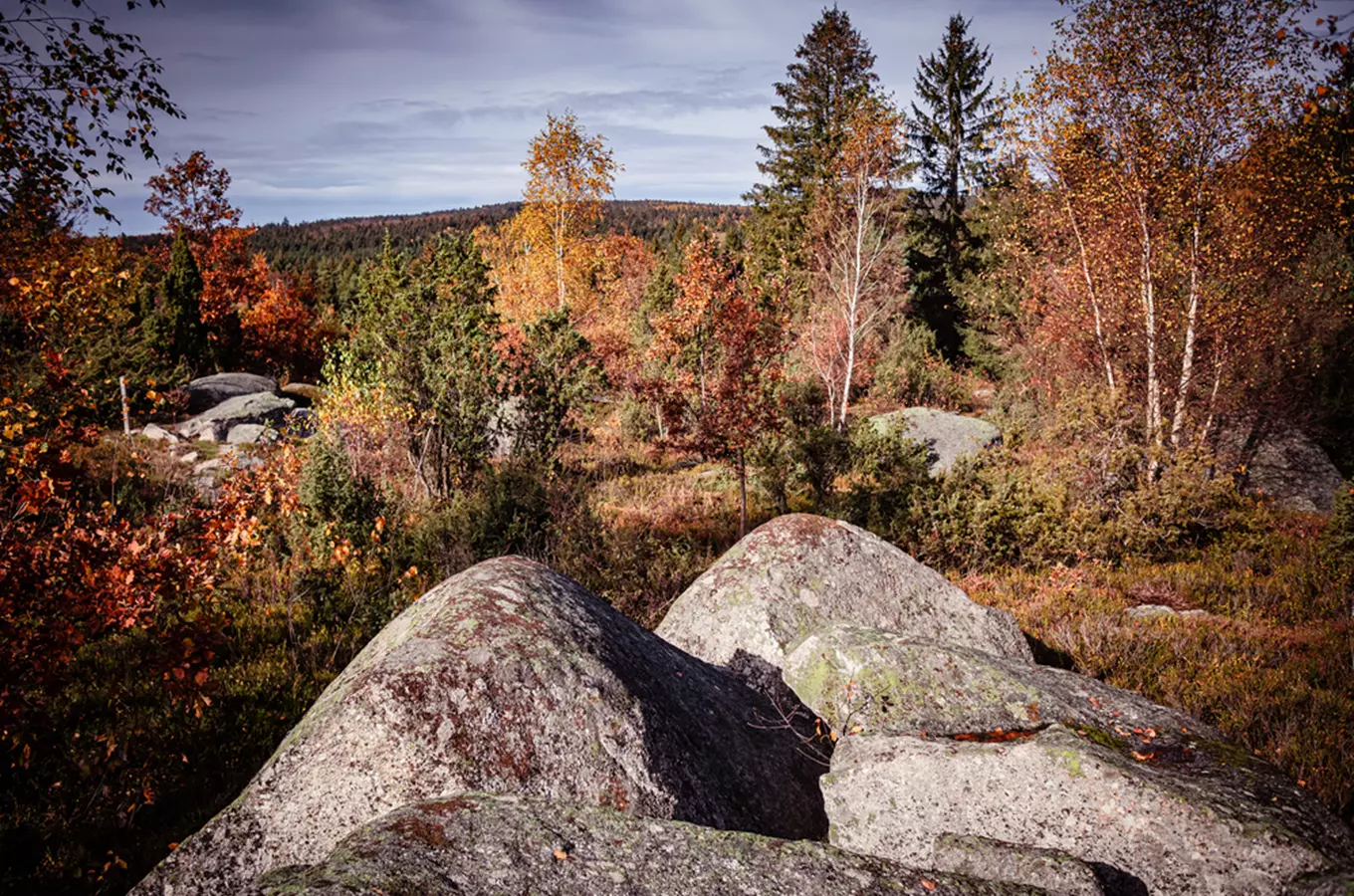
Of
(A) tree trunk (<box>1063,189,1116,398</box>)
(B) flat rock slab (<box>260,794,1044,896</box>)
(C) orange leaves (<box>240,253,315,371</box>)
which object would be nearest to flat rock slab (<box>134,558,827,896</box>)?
(B) flat rock slab (<box>260,794,1044,896</box>)

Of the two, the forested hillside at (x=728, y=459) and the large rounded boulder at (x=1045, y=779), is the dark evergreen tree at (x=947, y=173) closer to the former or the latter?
the forested hillside at (x=728, y=459)

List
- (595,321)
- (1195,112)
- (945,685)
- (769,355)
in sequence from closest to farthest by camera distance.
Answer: (945,685) → (1195,112) → (769,355) → (595,321)

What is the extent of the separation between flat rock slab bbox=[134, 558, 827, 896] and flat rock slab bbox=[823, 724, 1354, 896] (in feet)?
1.94

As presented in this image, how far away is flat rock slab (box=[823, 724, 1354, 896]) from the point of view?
123 inches

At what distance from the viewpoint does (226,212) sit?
117 ft

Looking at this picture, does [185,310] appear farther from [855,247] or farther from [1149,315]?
[1149,315]

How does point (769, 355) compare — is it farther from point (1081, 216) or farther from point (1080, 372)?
point (1080, 372)

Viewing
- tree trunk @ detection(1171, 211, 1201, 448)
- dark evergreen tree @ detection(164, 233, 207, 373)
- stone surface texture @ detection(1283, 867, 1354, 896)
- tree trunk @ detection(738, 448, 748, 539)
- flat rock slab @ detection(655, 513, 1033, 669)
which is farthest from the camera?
dark evergreen tree @ detection(164, 233, 207, 373)

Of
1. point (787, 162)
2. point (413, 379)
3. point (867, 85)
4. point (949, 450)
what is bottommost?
point (949, 450)

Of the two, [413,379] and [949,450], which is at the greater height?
[413,379]

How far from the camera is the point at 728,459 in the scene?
13.5m

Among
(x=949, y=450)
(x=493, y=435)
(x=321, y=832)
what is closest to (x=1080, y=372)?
(x=949, y=450)

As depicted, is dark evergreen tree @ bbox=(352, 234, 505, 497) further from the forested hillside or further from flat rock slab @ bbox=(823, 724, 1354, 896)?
flat rock slab @ bbox=(823, 724, 1354, 896)

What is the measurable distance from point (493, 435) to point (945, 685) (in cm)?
1005
